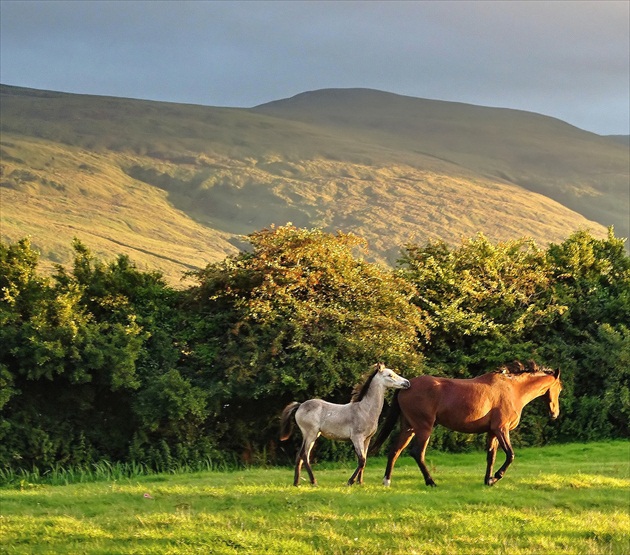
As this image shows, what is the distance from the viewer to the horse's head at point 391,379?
1588cm

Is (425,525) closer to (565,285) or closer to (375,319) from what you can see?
(375,319)

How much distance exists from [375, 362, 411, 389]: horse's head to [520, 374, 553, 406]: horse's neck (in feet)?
8.15

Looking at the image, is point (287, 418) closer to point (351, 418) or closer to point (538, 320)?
point (351, 418)

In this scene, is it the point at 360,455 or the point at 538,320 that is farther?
the point at 538,320

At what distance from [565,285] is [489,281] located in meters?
3.53

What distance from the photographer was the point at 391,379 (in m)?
16.0

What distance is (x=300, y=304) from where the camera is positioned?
82.8 feet

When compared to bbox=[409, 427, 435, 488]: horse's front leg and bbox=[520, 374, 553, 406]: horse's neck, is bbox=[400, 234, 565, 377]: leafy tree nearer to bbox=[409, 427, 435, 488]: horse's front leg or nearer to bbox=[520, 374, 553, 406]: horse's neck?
bbox=[520, 374, 553, 406]: horse's neck

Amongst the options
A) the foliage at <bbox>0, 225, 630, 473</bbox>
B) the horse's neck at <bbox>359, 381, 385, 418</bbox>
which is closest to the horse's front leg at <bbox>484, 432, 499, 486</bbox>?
the horse's neck at <bbox>359, 381, 385, 418</bbox>

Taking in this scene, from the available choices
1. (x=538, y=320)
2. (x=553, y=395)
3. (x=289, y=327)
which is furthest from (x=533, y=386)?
(x=538, y=320)

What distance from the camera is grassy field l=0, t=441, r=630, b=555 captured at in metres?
12.7

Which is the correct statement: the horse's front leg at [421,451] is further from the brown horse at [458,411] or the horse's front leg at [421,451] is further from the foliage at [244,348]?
the foliage at [244,348]

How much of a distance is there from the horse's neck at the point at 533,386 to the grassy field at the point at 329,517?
1656mm

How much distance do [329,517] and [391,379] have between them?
322cm
